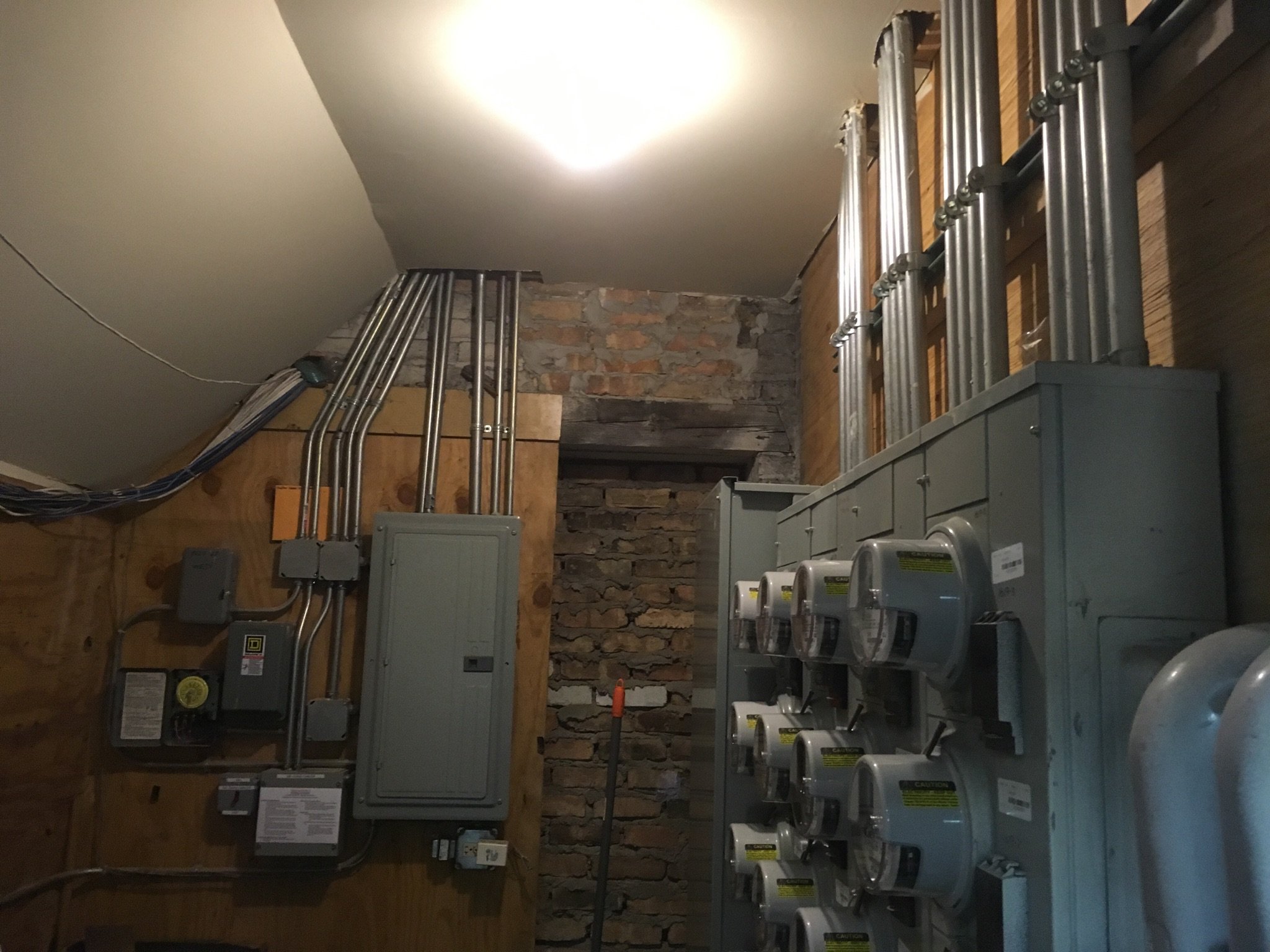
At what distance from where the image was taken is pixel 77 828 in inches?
95.5

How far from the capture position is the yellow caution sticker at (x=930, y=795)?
1.03 m

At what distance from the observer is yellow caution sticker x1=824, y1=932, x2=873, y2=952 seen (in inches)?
52.3

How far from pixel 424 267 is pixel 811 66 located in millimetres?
1392

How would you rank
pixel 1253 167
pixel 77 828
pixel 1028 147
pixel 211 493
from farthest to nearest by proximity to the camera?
pixel 211 493, pixel 77 828, pixel 1028 147, pixel 1253 167

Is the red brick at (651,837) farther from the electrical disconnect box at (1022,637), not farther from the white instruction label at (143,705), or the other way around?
the electrical disconnect box at (1022,637)

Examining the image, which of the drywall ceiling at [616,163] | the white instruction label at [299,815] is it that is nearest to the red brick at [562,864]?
the white instruction label at [299,815]

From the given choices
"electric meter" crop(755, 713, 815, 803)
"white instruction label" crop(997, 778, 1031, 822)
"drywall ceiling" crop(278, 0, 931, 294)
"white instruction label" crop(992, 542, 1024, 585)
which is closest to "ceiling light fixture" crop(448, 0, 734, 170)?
"drywall ceiling" crop(278, 0, 931, 294)

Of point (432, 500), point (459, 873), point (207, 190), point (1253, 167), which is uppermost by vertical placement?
point (207, 190)

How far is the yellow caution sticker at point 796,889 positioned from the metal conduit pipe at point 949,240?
3.06 ft

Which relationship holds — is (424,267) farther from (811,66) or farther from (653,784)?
(653,784)

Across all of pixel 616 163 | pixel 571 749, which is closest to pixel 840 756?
pixel 616 163

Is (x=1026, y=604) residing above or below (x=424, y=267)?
below

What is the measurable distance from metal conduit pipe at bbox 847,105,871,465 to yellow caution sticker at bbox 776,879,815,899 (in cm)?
82

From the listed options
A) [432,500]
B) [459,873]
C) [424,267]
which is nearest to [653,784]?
[459,873]
